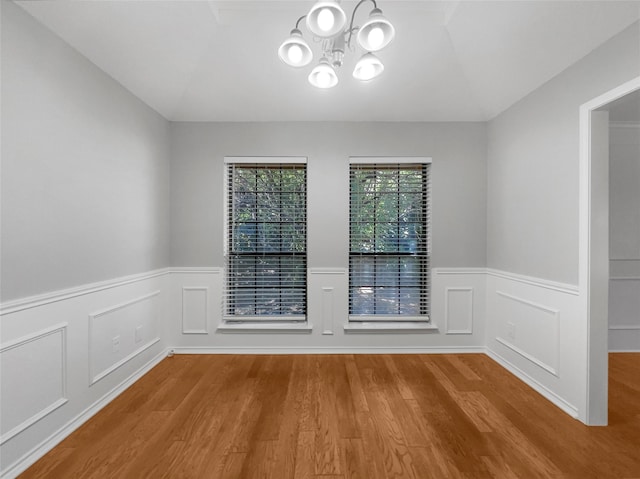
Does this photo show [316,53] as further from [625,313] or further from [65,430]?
[625,313]

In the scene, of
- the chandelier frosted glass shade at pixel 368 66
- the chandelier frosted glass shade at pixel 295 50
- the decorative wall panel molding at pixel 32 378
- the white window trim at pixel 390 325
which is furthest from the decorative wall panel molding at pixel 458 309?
the decorative wall panel molding at pixel 32 378

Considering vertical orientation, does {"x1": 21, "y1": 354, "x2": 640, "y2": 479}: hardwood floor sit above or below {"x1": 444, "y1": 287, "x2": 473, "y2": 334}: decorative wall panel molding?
below

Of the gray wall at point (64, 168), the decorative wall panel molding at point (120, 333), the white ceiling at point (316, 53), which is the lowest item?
the decorative wall panel molding at point (120, 333)

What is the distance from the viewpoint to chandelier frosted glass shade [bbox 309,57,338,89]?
1916 mm

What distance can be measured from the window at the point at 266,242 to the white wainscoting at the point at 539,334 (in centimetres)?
216

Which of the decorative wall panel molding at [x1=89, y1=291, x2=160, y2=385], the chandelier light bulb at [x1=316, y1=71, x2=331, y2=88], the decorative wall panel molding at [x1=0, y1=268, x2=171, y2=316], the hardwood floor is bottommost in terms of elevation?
the hardwood floor

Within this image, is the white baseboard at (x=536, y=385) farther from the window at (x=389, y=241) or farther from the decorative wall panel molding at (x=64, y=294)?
the decorative wall panel molding at (x=64, y=294)

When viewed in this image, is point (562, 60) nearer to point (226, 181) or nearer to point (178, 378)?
point (226, 181)

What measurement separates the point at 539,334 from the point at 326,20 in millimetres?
2969

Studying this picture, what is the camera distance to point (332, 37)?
1.58 meters

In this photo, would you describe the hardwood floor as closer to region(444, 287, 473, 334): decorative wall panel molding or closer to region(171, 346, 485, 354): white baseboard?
region(171, 346, 485, 354): white baseboard

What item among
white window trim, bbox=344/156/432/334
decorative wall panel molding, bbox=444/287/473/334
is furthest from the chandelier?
decorative wall panel molding, bbox=444/287/473/334

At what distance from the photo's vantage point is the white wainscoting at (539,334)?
2373mm

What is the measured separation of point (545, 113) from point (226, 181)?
3.20 m
